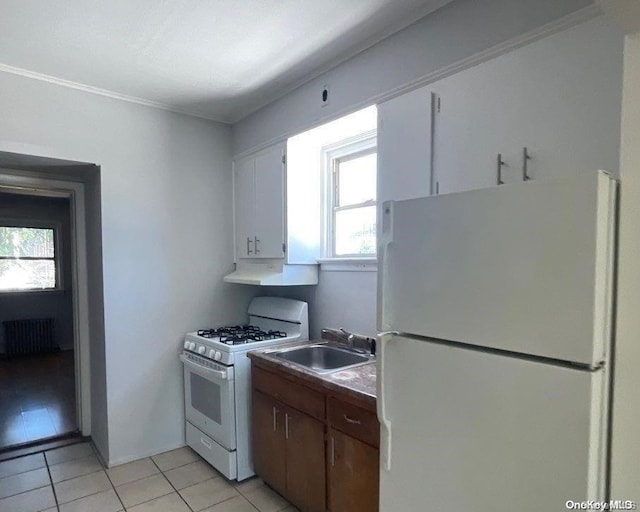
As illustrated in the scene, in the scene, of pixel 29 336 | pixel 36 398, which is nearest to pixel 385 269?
pixel 36 398

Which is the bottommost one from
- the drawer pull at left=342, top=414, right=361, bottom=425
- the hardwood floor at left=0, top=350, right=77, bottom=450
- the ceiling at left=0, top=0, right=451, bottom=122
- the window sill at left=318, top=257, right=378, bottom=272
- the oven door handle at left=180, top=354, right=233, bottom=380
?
the hardwood floor at left=0, top=350, right=77, bottom=450

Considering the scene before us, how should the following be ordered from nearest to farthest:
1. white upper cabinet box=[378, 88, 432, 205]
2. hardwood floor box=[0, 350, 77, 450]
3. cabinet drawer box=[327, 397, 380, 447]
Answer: cabinet drawer box=[327, 397, 380, 447] < white upper cabinet box=[378, 88, 432, 205] < hardwood floor box=[0, 350, 77, 450]

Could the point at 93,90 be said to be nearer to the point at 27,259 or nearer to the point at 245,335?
the point at 245,335

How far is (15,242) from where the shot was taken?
5.77 meters

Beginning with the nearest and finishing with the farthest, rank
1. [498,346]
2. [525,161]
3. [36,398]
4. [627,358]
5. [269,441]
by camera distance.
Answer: [627,358] → [498,346] → [525,161] → [269,441] → [36,398]

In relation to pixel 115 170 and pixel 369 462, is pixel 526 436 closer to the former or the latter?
pixel 369 462

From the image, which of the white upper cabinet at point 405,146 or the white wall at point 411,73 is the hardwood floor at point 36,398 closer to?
the white wall at point 411,73

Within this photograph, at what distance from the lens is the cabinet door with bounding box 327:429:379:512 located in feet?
5.62

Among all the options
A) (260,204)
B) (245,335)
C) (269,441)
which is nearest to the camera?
(269,441)

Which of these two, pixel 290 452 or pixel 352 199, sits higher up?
pixel 352 199

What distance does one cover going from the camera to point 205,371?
2.71 metres

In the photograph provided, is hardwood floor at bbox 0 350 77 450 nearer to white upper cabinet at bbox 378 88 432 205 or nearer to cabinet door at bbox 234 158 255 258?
cabinet door at bbox 234 158 255 258

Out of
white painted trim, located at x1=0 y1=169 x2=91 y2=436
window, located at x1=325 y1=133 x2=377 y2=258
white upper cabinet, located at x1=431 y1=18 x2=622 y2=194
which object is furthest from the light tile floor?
white upper cabinet, located at x1=431 y1=18 x2=622 y2=194

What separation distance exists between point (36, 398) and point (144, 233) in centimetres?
259
